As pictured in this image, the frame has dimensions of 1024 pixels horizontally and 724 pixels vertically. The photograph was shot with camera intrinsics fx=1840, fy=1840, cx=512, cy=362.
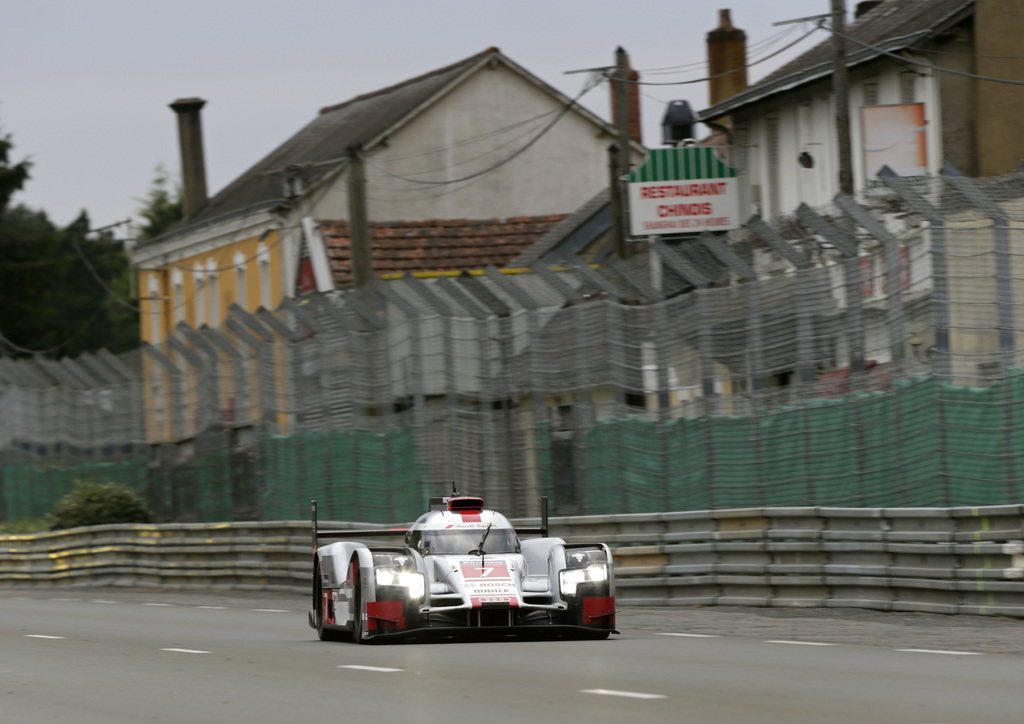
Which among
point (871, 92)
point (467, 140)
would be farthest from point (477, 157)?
point (871, 92)

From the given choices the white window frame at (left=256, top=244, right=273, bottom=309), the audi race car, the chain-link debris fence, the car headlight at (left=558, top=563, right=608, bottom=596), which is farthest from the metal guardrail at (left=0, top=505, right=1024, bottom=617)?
the white window frame at (left=256, top=244, right=273, bottom=309)

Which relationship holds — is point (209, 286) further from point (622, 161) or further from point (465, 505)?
point (465, 505)

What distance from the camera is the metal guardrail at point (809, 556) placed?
15.9 m

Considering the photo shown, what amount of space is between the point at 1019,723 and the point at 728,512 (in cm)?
1013

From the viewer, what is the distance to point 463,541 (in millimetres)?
15258

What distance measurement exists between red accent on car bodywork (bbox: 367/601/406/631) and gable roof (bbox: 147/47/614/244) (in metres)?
29.9

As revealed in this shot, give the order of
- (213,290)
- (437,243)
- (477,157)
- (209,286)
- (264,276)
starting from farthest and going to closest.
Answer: (209,286), (213,290), (477,157), (264,276), (437,243)

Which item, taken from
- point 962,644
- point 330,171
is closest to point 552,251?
point 330,171

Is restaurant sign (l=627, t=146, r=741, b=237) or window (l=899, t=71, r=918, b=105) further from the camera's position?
restaurant sign (l=627, t=146, r=741, b=237)

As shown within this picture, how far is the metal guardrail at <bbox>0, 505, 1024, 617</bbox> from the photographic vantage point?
15875mm

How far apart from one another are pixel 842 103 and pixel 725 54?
14.6 metres

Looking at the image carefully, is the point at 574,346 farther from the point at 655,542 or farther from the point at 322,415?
the point at 322,415

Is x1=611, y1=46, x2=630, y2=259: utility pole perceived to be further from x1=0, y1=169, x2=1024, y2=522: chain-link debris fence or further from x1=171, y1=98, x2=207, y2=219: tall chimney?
x1=171, y1=98, x2=207, y2=219: tall chimney

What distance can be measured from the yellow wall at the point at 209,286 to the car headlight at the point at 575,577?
105ft
